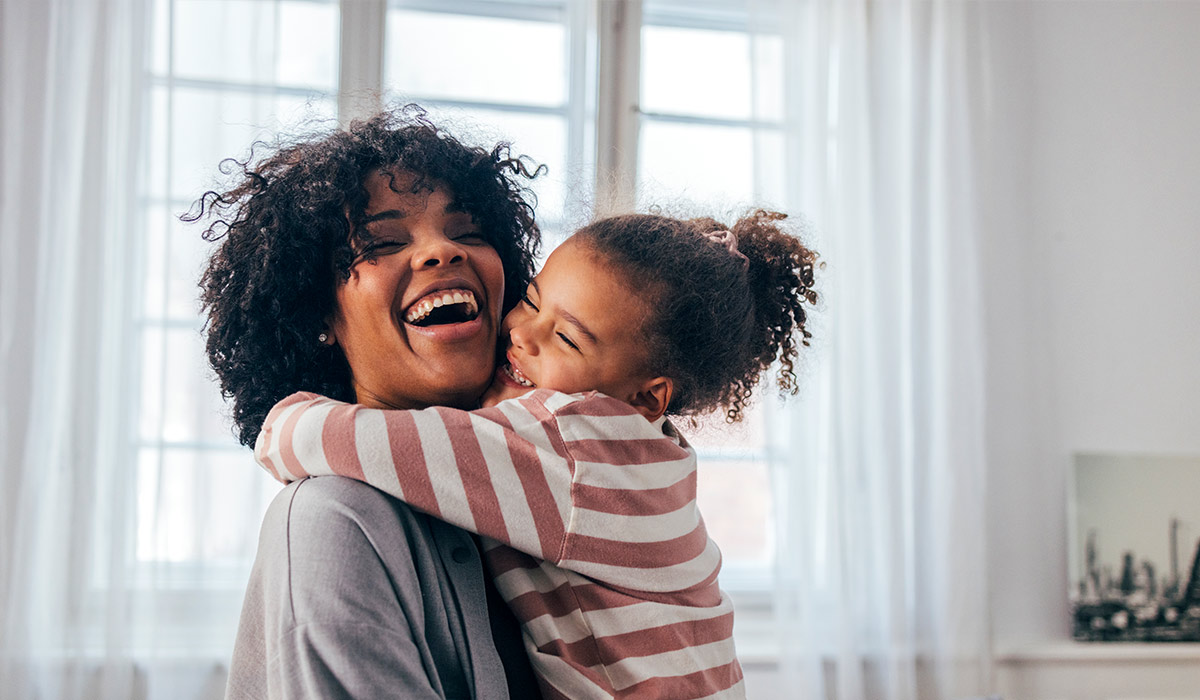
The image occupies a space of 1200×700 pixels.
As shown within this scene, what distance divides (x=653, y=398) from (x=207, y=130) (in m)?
1.79

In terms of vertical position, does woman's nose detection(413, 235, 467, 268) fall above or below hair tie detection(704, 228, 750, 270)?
below

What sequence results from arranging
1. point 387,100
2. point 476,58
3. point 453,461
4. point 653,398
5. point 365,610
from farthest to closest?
point 476,58, point 387,100, point 653,398, point 453,461, point 365,610

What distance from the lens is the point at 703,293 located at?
3.34ft

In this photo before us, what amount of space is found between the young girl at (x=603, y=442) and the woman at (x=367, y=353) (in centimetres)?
3

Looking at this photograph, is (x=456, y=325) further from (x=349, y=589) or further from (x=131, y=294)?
(x=131, y=294)

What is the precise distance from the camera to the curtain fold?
7.40 feet

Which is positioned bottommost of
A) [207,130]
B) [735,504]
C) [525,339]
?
[735,504]

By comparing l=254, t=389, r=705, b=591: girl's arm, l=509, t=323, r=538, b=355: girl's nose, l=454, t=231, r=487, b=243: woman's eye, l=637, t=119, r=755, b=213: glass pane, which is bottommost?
l=254, t=389, r=705, b=591: girl's arm

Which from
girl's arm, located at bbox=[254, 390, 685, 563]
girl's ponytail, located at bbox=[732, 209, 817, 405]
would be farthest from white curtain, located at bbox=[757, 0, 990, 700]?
girl's arm, located at bbox=[254, 390, 685, 563]

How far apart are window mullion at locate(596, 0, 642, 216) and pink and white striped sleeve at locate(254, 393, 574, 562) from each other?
1.83 metres

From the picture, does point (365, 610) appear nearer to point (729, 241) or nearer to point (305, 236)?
point (305, 236)

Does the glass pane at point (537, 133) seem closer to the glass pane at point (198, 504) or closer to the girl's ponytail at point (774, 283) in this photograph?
the glass pane at point (198, 504)

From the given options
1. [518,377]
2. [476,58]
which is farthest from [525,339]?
[476,58]

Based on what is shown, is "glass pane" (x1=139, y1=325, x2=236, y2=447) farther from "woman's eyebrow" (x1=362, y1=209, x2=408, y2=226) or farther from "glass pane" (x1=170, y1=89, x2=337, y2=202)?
"woman's eyebrow" (x1=362, y1=209, x2=408, y2=226)
